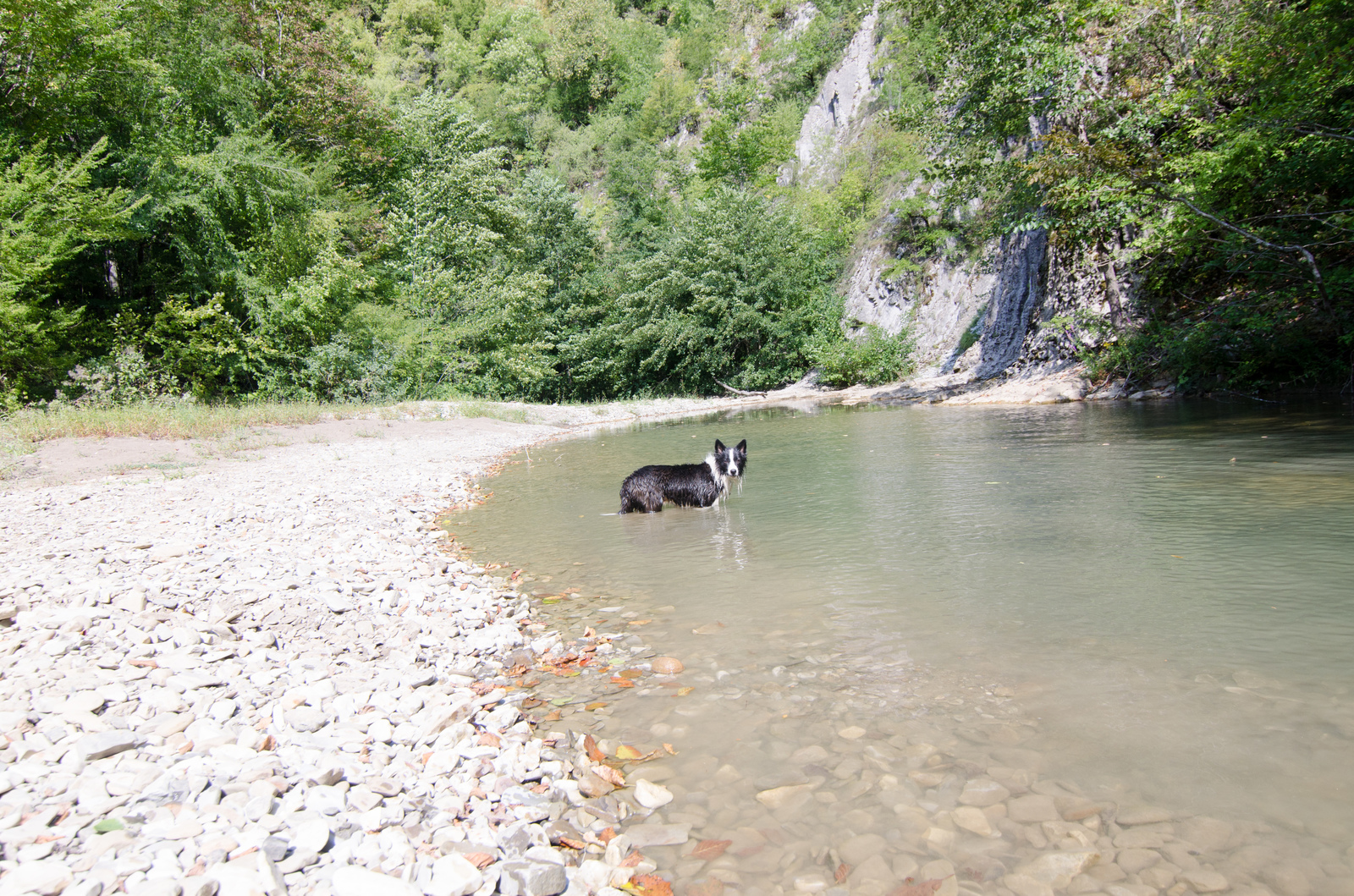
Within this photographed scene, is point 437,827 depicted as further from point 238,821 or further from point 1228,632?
point 1228,632

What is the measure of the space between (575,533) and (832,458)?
5.88 metres

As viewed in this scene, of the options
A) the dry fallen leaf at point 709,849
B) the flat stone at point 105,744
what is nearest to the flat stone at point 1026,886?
the dry fallen leaf at point 709,849

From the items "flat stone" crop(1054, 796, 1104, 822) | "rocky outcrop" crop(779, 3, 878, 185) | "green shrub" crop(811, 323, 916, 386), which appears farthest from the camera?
"rocky outcrop" crop(779, 3, 878, 185)

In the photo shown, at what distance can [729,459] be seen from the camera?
31.1 feet

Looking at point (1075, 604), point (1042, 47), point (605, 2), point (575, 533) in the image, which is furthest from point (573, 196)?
point (605, 2)

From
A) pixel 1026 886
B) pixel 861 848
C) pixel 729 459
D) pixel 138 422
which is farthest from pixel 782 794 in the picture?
pixel 138 422

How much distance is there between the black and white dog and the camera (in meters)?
9.17

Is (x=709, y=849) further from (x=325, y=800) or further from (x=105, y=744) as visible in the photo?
(x=105, y=744)

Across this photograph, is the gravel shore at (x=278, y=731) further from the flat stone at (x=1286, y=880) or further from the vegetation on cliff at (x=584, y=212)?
the vegetation on cliff at (x=584, y=212)

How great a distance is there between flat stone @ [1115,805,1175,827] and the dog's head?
6782 millimetres

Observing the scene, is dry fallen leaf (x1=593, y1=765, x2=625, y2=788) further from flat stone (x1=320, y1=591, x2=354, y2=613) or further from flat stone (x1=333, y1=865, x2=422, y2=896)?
flat stone (x1=320, y1=591, x2=354, y2=613)

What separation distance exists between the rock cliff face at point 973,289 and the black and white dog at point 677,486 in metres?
15.8

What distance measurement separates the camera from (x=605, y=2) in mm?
68250

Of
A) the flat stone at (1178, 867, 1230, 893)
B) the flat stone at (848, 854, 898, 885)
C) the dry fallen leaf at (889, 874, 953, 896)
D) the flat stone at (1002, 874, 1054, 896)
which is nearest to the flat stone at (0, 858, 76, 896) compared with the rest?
the flat stone at (848, 854, 898, 885)
